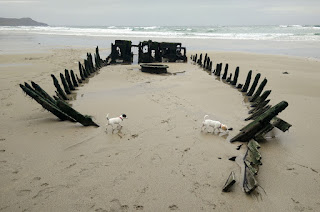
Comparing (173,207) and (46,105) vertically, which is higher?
(46,105)

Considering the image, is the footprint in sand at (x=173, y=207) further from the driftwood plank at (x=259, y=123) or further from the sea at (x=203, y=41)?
the sea at (x=203, y=41)

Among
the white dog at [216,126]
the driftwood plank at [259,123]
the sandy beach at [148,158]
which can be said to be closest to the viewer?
the sandy beach at [148,158]

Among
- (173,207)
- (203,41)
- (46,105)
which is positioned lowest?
(173,207)

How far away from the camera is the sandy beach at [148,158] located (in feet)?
14.0

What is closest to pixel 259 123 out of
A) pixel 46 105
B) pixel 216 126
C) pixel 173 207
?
pixel 216 126

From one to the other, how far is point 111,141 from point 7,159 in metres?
2.28

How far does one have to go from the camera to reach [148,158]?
18.6ft

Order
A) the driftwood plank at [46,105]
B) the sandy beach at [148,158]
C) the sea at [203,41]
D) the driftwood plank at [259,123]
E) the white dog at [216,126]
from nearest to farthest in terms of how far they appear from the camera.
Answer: the sandy beach at [148,158] < the driftwood plank at [259,123] < the white dog at [216,126] < the driftwood plank at [46,105] < the sea at [203,41]

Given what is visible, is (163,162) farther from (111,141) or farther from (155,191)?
(111,141)

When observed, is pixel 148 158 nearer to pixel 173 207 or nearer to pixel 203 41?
Answer: pixel 173 207

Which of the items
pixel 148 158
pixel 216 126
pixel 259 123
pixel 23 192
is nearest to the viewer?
pixel 23 192

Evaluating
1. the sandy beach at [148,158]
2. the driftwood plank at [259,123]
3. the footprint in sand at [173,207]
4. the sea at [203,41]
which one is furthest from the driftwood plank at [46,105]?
the sea at [203,41]

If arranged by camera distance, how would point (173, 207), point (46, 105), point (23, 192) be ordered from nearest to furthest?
point (173, 207) → point (23, 192) → point (46, 105)

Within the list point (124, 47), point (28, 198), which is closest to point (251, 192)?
point (28, 198)
